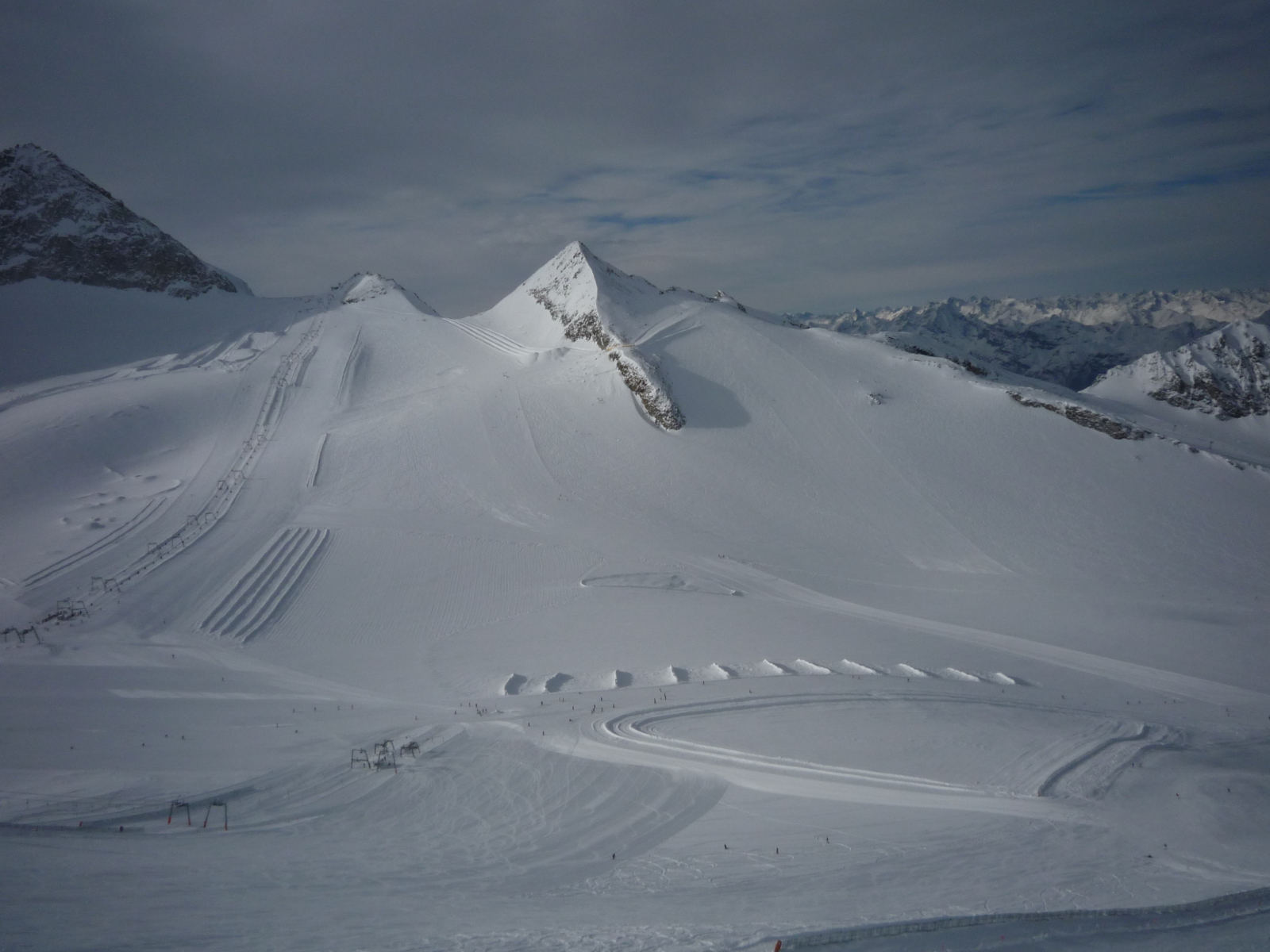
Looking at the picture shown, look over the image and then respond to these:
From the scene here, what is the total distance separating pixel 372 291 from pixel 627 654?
51.9m

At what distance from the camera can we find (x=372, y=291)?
59156 millimetres

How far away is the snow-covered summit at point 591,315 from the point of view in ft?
112

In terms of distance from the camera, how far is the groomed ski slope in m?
8.05

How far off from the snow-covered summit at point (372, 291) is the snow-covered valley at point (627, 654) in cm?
1770

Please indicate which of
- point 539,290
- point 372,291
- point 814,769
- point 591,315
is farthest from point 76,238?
point 814,769

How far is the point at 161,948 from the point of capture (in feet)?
20.7

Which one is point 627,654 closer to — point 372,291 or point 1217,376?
point 1217,376

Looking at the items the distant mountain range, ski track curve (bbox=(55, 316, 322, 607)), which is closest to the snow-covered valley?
ski track curve (bbox=(55, 316, 322, 607))

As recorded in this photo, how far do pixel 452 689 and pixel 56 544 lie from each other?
641 inches

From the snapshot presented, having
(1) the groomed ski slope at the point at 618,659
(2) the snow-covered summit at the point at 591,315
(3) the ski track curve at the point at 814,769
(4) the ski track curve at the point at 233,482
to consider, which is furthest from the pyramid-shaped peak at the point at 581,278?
(3) the ski track curve at the point at 814,769

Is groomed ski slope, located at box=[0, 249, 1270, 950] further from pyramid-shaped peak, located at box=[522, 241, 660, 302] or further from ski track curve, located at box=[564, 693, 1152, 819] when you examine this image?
pyramid-shaped peak, located at box=[522, 241, 660, 302]

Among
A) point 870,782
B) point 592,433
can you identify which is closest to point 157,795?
point 870,782

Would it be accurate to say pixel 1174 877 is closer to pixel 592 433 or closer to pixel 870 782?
pixel 870 782

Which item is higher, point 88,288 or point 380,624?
point 88,288
